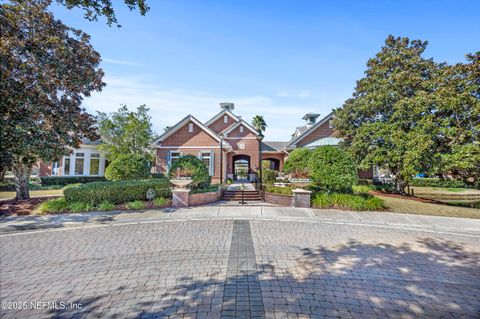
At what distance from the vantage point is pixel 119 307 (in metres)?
3.35

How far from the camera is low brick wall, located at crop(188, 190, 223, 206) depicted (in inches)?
459

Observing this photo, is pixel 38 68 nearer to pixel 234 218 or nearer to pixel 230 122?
pixel 234 218

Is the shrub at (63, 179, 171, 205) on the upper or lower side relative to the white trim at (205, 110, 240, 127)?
lower

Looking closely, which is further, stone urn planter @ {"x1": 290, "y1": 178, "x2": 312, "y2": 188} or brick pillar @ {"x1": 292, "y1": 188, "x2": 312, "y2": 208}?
stone urn planter @ {"x1": 290, "y1": 178, "x2": 312, "y2": 188}

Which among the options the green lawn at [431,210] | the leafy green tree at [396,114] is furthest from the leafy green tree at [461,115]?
the green lawn at [431,210]

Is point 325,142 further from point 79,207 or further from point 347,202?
point 79,207

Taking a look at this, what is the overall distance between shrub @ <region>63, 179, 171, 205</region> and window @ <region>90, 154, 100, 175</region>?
12.0 meters

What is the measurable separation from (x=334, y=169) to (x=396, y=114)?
7.67 meters

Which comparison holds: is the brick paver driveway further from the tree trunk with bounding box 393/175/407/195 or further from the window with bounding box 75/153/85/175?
the window with bounding box 75/153/85/175

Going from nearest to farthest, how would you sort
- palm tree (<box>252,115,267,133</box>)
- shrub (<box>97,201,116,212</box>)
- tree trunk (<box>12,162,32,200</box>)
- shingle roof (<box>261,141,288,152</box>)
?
1. shrub (<box>97,201,116,212</box>)
2. tree trunk (<box>12,162,32,200</box>)
3. shingle roof (<box>261,141,288,152</box>)
4. palm tree (<box>252,115,267,133</box>)

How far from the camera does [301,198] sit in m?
11.5

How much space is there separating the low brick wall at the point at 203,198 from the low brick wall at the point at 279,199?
3208mm

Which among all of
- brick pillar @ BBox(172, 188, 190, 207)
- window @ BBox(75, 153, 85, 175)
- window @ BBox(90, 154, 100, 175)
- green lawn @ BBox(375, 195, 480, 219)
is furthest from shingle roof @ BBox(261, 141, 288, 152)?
window @ BBox(75, 153, 85, 175)

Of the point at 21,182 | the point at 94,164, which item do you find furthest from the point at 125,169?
the point at 94,164
